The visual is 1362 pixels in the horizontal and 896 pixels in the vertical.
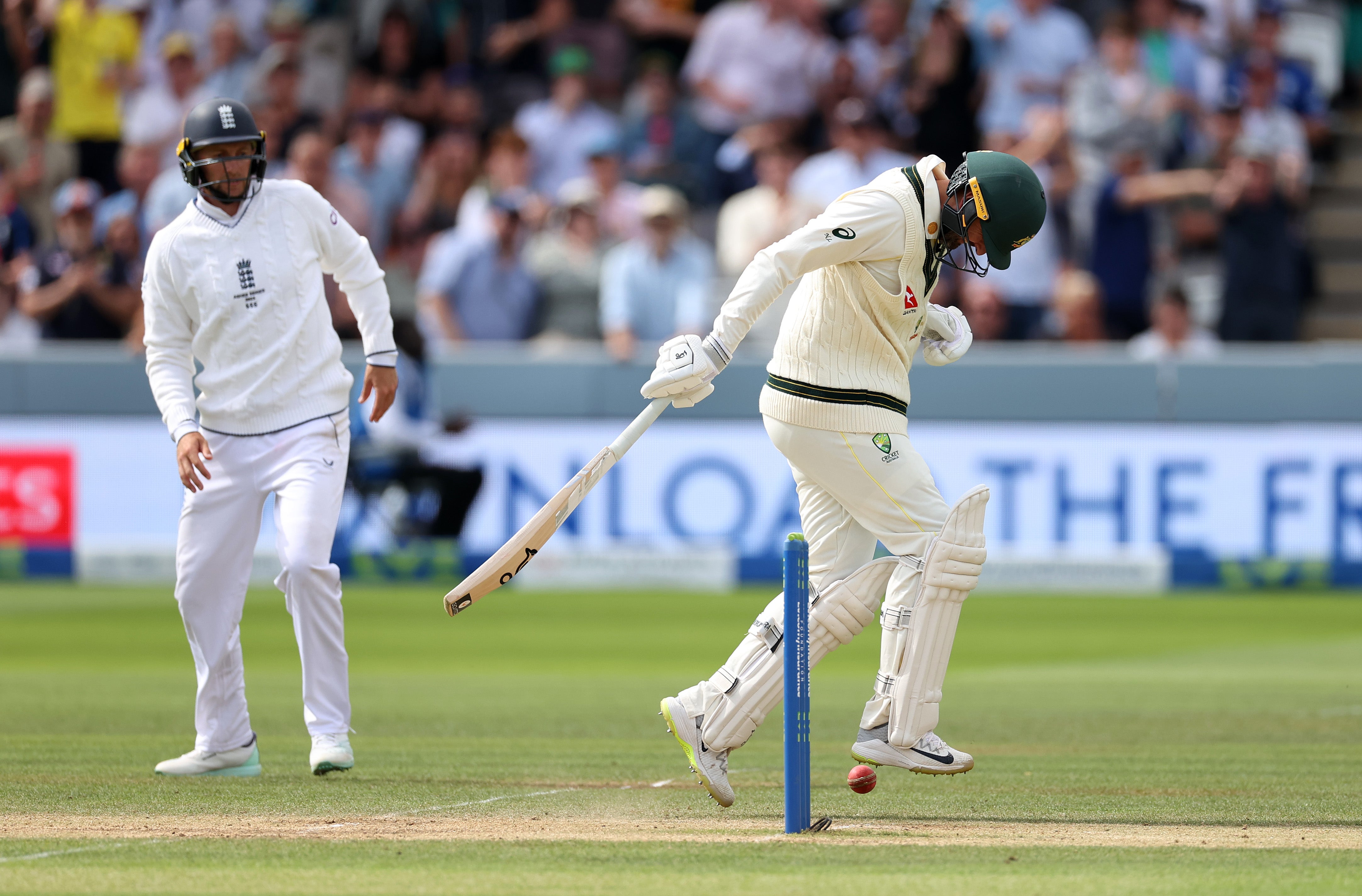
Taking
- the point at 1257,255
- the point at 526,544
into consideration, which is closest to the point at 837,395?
the point at 526,544

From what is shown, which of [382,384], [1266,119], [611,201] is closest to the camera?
[382,384]

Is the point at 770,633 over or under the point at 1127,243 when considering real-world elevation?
under

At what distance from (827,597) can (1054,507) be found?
29.2 feet

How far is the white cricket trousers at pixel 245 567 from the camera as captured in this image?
6.86 meters

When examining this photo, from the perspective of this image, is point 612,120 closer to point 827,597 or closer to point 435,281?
point 435,281

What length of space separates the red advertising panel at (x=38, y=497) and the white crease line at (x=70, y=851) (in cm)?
1064

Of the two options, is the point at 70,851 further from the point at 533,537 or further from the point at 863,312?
the point at 863,312

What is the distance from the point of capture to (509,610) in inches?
561

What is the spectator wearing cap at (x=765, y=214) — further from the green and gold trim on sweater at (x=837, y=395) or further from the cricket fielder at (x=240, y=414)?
the green and gold trim on sweater at (x=837, y=395)

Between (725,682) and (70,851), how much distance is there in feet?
6.67

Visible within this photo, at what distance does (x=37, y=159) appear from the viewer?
17656 mm

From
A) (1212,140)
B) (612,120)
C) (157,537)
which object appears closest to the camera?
(157,537)

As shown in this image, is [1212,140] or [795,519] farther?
[1212,140]

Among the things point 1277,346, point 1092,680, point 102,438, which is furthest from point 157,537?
point 1277,346
